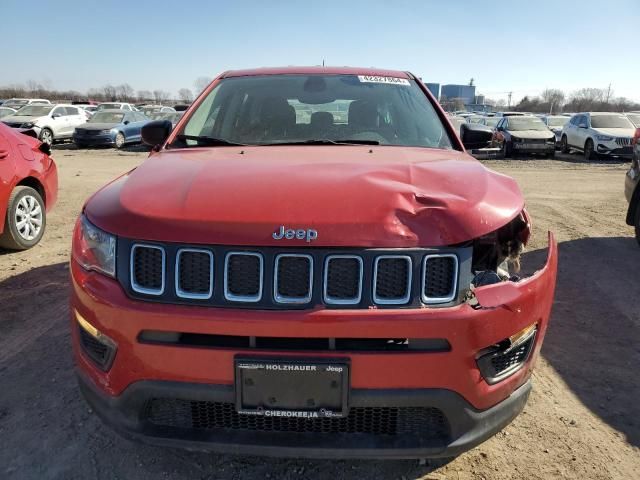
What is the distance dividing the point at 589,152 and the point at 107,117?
58.4 feet

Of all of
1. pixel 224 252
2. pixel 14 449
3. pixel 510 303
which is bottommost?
pixel 14 449

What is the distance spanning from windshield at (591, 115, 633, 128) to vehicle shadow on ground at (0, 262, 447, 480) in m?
18.1

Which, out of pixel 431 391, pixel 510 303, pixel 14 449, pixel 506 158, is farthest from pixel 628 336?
pixel 506 158

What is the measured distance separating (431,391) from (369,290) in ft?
1.36

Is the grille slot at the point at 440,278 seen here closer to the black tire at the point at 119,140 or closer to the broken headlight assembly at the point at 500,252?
the broken headlight assembly at the point at 500,252

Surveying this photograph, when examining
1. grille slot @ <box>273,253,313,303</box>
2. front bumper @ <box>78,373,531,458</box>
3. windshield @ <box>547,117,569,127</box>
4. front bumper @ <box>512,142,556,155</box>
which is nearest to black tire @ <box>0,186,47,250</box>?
front bumper @ <box>78,373,531,458</box>

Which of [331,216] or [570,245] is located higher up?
[331,216]

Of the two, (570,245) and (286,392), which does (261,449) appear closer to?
(286,392)

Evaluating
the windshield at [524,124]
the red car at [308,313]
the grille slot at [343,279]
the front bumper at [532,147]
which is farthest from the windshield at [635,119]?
the grille slot at [343,279]

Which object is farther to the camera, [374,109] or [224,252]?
[374,109]

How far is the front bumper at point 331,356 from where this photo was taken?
171 cm

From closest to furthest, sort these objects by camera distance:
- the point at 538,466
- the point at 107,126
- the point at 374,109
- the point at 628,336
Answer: the point at 538,466 < the point at 374,109 < the point at 628,336 < the point at 107,126

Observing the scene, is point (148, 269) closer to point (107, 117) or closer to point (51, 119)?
point (107, 117)

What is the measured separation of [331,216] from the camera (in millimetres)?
1774
